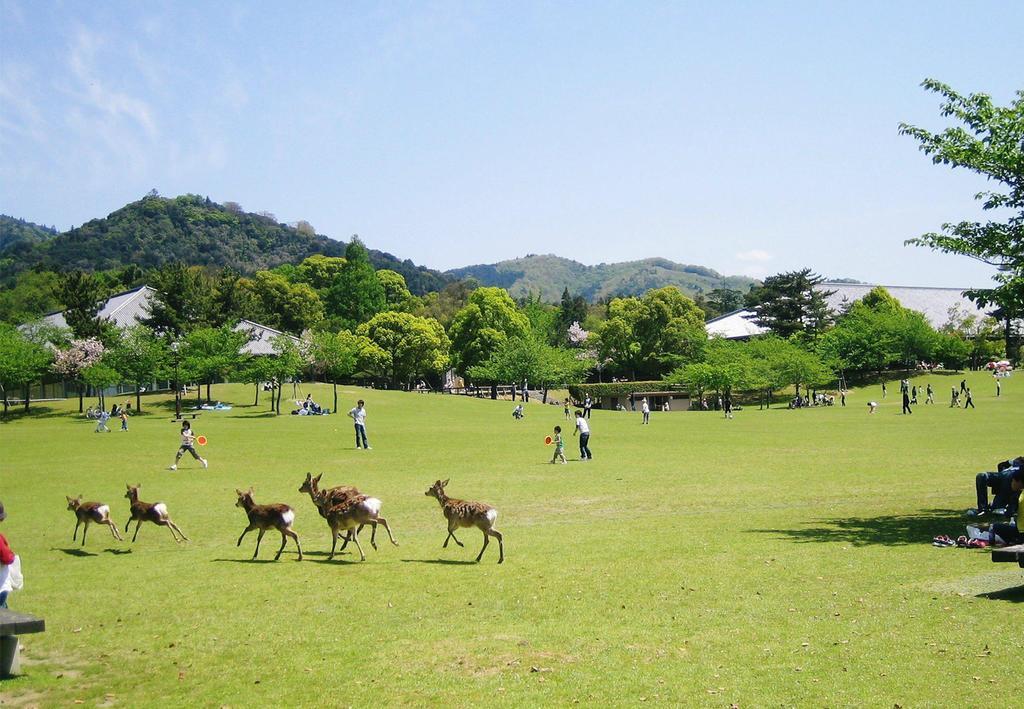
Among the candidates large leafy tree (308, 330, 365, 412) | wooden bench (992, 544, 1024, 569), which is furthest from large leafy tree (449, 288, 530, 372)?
wooden bench (992, 544, 1024, 569)

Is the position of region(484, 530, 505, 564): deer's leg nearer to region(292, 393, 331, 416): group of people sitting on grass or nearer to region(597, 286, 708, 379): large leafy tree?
region(292, 393, 331, 416): group of people sitting on grass

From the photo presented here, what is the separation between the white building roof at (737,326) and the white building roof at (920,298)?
13.6m

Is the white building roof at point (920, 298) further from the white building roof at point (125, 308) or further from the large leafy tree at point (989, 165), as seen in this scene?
the large leafy tree at point (989, 165)

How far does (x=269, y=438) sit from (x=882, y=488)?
3157 centimetres

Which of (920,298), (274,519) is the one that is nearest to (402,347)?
(274,519)

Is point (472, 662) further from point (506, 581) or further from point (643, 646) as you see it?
point (506, 581)

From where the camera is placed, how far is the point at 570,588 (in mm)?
12414

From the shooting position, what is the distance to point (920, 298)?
431 feet

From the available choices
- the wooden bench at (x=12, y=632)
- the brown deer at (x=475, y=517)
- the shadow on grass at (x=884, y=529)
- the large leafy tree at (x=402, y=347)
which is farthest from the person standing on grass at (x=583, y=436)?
the large leafy tree at (x=402, y=347)

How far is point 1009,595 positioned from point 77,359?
66.6m

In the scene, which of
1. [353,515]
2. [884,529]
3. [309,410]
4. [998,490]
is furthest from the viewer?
[309,410]

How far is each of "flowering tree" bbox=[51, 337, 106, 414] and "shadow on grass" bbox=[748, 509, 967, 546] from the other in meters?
59.1

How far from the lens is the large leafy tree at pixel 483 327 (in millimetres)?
92812

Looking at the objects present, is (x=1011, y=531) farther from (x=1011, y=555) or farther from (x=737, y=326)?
(x=737, y=326)
